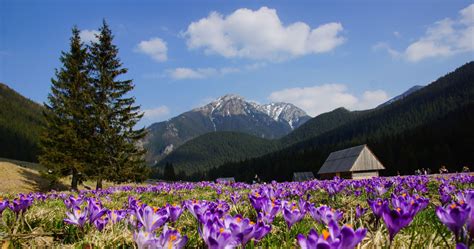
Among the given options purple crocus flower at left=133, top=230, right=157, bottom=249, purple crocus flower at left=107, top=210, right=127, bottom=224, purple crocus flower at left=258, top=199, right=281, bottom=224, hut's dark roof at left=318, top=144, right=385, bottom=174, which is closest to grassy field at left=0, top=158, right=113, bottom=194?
purple crocus flower at left=107, top=210, right=127, bottom=224

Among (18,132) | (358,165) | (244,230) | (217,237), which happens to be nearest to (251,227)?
(244,230)

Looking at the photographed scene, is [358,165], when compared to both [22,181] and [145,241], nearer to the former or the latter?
[22,181]

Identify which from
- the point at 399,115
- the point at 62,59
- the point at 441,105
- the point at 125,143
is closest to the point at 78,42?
the point at 62,59

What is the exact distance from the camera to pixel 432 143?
83125mm

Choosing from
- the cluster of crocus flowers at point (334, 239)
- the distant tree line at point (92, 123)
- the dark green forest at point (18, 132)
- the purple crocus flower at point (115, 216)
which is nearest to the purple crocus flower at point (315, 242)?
the cluster of crocus flowers at point (334, 239)

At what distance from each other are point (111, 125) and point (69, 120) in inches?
150

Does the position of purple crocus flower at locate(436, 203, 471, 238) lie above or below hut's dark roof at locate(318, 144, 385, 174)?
below

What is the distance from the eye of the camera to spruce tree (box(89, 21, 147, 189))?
3459cm

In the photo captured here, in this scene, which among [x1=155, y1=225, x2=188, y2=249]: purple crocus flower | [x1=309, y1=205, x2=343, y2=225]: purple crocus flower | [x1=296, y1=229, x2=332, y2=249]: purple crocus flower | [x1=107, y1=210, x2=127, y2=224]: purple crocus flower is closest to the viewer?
[x1=296, y1=229, x2=332, y2=249]: purple crocus flower

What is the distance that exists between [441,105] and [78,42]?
578 feet

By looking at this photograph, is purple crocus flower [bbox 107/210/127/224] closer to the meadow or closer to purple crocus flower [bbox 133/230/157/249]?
the meadow

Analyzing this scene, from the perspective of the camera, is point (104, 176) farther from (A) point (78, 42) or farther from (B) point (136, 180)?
(A) point (78, 42)

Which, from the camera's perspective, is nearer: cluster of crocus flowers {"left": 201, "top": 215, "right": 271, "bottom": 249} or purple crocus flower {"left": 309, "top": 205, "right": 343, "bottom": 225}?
cluster of crocus flowers {"left": 201, "top": 215, "right": 271, "bottom": 249}

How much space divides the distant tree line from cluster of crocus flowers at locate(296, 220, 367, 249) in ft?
114
